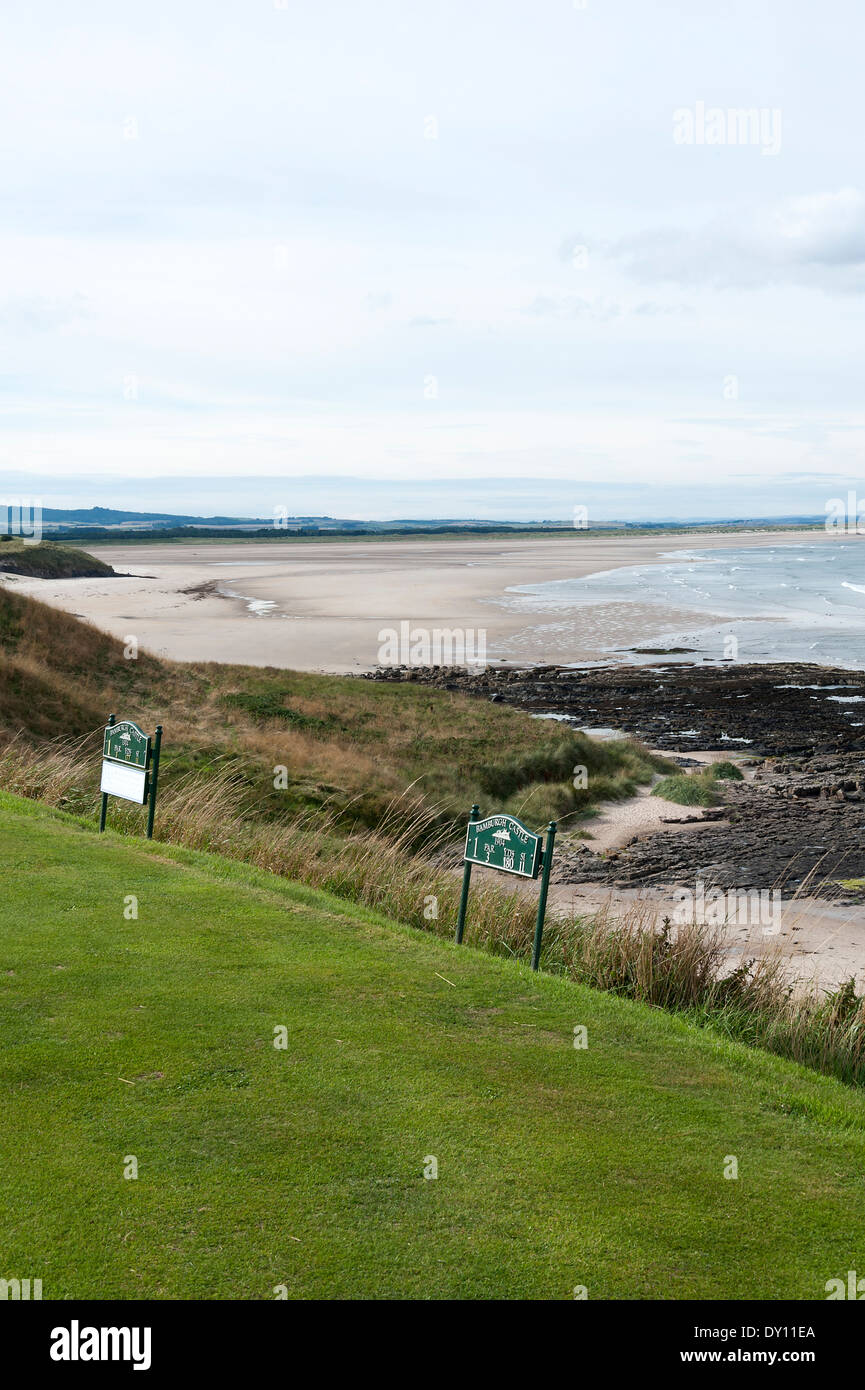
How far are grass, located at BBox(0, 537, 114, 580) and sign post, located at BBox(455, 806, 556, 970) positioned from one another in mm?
95449

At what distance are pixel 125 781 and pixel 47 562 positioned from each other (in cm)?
9582

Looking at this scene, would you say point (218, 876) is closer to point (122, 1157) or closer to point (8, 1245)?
point (122, 1157)

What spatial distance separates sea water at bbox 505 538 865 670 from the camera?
176 feet

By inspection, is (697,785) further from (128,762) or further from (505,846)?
(505,846)

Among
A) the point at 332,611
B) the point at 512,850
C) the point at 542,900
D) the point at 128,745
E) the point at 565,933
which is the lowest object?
the point at 565,933

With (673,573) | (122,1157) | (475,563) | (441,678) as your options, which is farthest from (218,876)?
(475,563)

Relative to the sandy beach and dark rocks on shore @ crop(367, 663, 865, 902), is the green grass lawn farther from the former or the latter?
the sandy beach

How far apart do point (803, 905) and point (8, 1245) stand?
54.5 feet

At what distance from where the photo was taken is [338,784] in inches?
955

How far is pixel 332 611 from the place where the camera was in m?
71.0

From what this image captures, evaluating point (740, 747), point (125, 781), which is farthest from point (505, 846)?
point (740, 747)

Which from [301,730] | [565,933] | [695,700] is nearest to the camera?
[565,933]

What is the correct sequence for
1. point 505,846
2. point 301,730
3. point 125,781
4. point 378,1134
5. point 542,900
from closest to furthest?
point 378,1134 → point 542,900 → point 505,846 → point 125,781 → point 301,730

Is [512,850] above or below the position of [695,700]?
above
